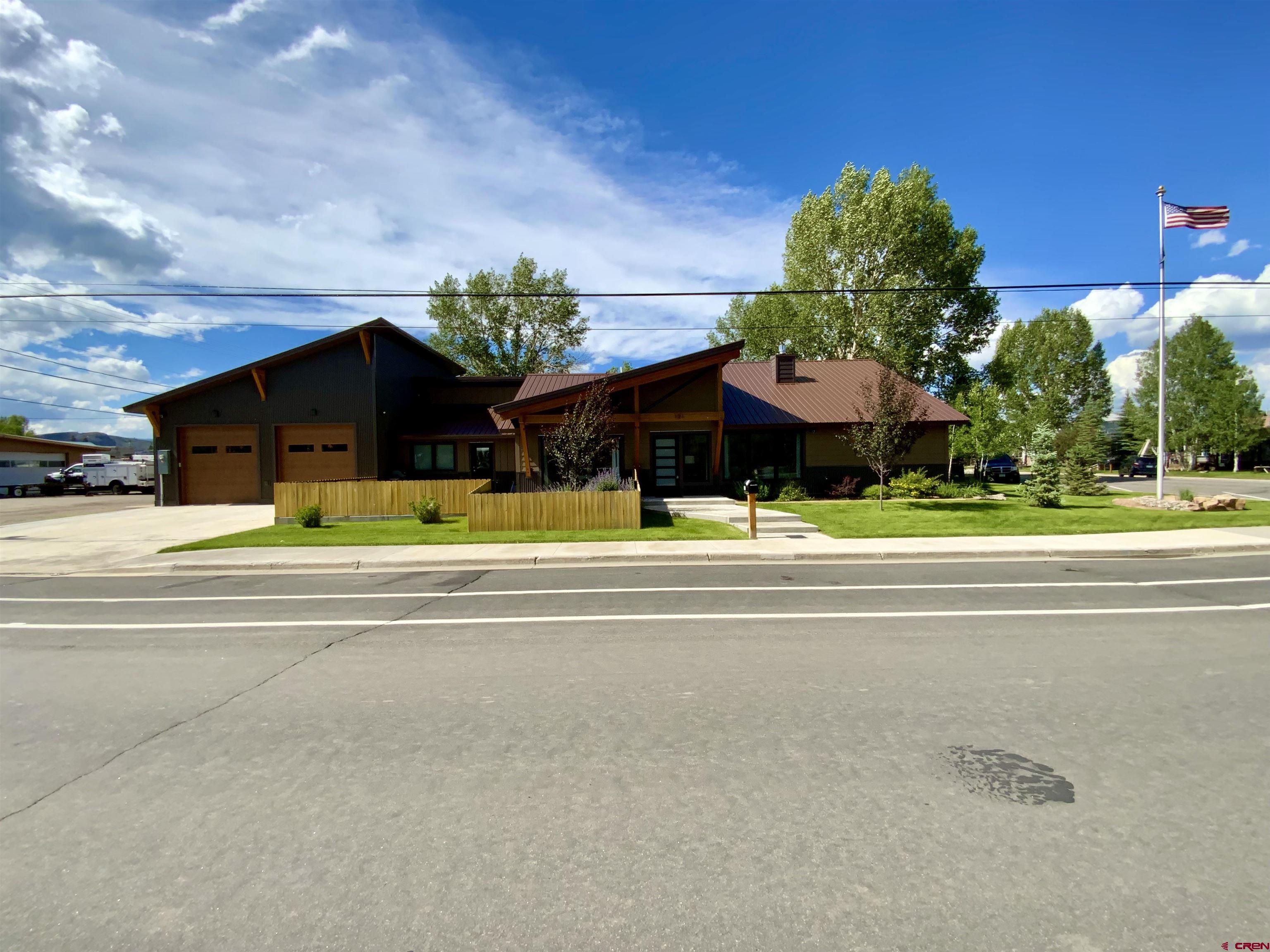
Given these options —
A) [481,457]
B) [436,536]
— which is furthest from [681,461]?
[436,536]

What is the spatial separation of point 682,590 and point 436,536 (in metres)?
7.98

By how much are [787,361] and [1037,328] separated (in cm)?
4088

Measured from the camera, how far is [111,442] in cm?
17225

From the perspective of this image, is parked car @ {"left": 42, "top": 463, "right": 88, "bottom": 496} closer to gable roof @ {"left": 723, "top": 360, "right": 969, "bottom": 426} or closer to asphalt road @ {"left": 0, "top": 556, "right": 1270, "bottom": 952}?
gable roof @ {"left": 723, "top": 360, "right": 969, "bottom": 426}

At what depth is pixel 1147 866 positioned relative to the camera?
111 inches

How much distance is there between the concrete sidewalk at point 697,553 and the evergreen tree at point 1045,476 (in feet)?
20.1

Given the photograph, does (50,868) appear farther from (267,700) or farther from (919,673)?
(919,673)

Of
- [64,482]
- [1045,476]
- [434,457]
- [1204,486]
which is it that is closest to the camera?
[1045,476]

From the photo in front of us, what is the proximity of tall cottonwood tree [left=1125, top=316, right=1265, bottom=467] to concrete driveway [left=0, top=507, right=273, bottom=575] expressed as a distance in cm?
6689

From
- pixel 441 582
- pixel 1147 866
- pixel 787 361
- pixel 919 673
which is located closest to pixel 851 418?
pixel 787 361

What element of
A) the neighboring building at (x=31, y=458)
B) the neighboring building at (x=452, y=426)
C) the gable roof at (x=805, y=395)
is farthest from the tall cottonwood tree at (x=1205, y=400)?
the neighboring building at (x=31, y=458)

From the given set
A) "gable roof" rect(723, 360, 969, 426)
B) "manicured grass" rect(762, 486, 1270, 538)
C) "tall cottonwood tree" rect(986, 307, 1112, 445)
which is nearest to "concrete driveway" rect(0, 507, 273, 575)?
"manicured grass" rect(762, 486, 1270, 538)

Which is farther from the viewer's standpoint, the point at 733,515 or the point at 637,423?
the point at 637,423

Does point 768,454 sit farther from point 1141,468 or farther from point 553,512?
point 1141,468
